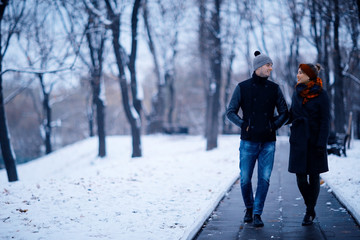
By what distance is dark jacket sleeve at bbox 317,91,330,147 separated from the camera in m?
4.70

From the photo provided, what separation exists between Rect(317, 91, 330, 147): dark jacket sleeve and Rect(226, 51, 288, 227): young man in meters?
0.46

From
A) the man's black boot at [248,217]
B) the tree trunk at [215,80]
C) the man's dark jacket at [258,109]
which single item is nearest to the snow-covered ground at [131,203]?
the man's black boot at [248,217]

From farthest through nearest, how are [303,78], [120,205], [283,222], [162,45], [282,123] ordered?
[162,45] → [120,205] → [283,222] → [282,123] → [303,78]

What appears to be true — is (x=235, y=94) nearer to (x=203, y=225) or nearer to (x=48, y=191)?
(x=203, y=225)

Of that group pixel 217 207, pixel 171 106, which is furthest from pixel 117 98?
pixel 217 207

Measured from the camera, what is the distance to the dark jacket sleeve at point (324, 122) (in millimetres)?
4703

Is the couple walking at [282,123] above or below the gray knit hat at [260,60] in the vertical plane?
below

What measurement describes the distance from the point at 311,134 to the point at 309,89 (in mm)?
558

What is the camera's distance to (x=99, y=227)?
17.1ft

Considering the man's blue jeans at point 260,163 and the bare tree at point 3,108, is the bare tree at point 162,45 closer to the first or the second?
the bare tree at point 3,108

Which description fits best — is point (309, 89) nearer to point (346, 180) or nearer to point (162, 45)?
point (346, 180)

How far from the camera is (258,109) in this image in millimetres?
4953

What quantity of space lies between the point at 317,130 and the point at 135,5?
12.6m

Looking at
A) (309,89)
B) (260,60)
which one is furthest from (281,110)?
(260,60)
